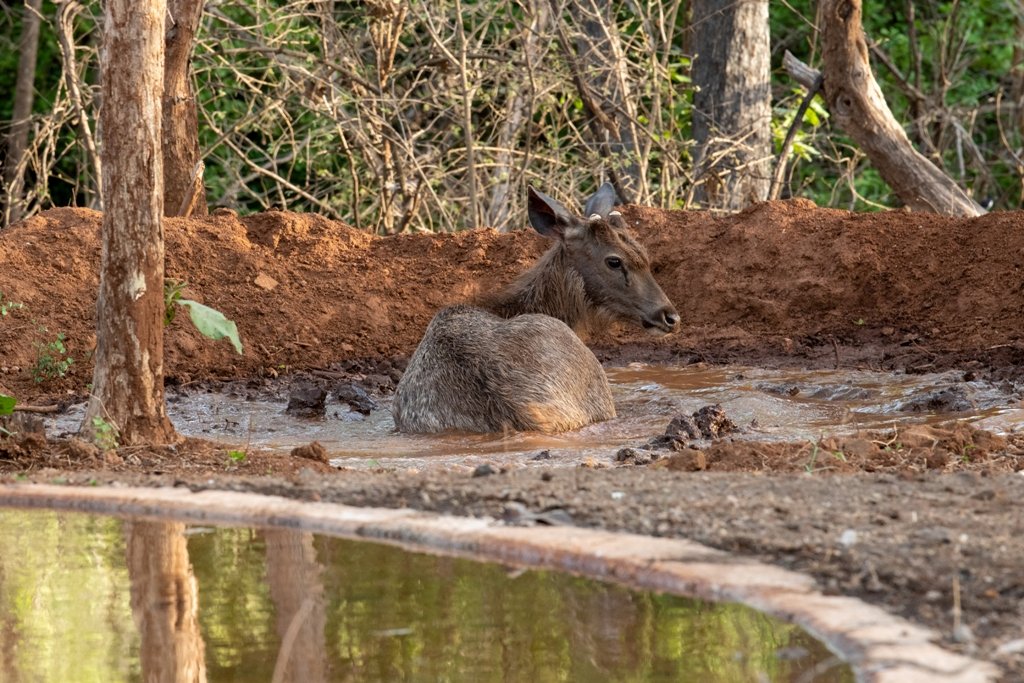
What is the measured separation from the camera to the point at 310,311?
1355 centimetres

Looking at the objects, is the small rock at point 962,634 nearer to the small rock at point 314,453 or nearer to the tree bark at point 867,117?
the small rock at point 314,453

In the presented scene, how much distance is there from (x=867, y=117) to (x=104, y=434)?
919 cm

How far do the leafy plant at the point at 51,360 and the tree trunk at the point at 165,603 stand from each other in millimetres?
5650

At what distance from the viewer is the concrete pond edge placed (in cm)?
413

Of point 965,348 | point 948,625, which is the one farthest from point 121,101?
point 965,348

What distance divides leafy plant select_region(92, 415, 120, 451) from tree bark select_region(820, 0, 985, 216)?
8899 mm

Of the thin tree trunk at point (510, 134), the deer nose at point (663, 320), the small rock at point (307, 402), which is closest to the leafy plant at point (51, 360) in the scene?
the small rock at point (307, 402)

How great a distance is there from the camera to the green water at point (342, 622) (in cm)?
444

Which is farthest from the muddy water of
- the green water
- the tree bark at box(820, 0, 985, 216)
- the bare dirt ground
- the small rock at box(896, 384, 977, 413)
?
the tree bark at box(820, 0, 985, 216)

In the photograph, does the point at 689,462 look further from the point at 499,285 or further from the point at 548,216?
the point at 499,285

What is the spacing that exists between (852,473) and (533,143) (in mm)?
11741

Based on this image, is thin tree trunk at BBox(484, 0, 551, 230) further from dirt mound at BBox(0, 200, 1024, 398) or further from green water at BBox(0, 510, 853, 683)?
green water at BBox(0, 510, 853, 683)

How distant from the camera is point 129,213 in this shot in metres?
8.21

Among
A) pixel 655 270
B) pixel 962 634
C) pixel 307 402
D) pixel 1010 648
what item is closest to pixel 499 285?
pixel 655 270
